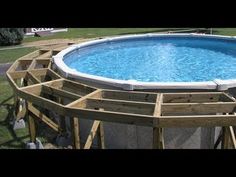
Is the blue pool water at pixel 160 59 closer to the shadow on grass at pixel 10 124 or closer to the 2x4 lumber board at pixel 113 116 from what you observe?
the shadow on grass at pixel 10 124

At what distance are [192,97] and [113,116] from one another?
103 inches

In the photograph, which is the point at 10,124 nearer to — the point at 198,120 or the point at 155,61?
the point at 155,61

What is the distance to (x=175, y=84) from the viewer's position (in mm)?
10273

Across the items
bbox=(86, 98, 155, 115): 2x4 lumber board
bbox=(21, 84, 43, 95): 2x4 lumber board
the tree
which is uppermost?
the tree

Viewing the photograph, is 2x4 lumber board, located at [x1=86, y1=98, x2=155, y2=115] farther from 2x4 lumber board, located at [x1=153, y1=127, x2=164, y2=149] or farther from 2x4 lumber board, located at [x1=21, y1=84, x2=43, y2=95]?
2x4 lumber board, located at [x1=21, y1=84, x2=43, y2=95]

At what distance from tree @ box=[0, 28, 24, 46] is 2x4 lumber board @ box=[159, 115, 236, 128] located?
2784 cm

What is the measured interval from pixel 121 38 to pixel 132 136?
39.4 ft

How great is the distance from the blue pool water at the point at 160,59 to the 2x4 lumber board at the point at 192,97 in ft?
15.5

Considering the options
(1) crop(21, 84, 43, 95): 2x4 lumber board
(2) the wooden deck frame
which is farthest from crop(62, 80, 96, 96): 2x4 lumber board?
(1) crop(21, 84, 43, 95): 2x4 lumber board

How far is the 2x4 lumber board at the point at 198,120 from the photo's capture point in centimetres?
764

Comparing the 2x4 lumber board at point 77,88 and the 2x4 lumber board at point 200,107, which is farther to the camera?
the 2x4 lumber board at point 77,88

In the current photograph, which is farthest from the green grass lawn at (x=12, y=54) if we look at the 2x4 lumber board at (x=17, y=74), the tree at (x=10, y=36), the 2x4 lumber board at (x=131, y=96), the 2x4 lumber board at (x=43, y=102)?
the 2x4 lumber board at (x=131, y=96)

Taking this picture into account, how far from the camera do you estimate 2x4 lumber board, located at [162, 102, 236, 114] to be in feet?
27.7

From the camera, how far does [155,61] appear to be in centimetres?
1788
